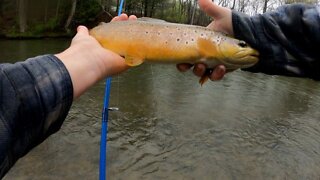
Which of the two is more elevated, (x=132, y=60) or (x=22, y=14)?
(x=132, y=60)

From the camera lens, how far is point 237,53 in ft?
7.20

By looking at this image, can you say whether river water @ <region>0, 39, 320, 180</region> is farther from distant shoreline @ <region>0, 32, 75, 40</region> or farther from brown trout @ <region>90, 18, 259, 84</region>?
distant shoreline @ <region>0, 32, 75, 40</region>

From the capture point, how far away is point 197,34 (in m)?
2.27

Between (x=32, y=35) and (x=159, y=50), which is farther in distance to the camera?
(x=32, y=35)

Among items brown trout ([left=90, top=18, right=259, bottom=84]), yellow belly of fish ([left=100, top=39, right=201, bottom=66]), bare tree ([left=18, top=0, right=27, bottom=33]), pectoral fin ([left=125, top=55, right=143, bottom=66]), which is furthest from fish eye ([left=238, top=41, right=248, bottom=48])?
bare tree ([left=18, top=0, right=27, bottom=33])

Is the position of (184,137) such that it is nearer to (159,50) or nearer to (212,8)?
(212,8)

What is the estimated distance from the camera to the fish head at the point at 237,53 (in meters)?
2.19

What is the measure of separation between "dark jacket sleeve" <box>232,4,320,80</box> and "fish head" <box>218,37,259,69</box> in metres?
0.06

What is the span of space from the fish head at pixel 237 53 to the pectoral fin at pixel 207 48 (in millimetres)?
31

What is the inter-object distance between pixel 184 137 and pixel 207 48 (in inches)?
187

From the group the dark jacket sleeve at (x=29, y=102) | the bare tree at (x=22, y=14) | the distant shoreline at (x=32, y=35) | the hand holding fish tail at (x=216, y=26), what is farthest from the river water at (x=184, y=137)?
the bare tree at (x=22, y=14)

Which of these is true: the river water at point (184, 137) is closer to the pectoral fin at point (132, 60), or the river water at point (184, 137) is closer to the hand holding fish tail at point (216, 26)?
the hand holding fish tail at point (216, 26)

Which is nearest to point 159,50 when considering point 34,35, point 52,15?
point 34,35

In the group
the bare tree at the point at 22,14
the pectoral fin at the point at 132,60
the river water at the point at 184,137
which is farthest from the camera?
the bare tree at the point at 22,14
